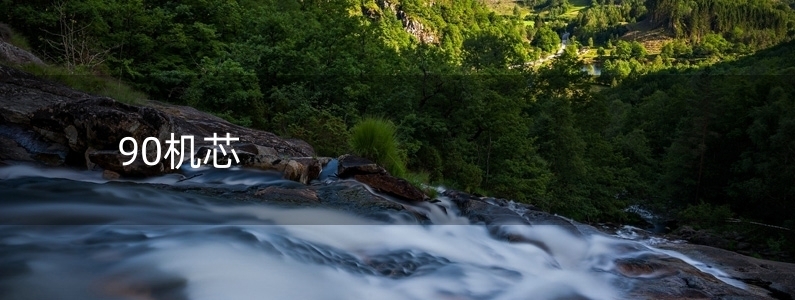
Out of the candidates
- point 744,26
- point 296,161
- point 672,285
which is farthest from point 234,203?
point 744,26

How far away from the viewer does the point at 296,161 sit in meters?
8.85

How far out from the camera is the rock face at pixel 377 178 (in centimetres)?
888

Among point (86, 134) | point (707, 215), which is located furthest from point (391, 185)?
point (707, 215)

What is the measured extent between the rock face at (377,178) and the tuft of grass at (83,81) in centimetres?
549

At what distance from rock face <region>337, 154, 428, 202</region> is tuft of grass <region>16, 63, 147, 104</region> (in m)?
5.49

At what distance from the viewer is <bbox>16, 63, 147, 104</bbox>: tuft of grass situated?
1068 centimetres

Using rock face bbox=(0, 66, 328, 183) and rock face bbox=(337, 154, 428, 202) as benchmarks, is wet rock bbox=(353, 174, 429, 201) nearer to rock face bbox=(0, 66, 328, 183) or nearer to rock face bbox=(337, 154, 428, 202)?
rock face bbox=(337, 154, 428, 202)

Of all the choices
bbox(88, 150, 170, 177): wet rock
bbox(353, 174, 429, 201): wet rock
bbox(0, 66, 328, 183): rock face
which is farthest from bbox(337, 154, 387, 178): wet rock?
bbox(88, 150, 170, 177): wet rock

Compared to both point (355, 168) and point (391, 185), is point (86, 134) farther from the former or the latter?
point (391, 185)

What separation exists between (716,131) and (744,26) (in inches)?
7317

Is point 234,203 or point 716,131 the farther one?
point 716,131

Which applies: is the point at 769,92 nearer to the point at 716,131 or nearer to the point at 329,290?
the point at 716,131

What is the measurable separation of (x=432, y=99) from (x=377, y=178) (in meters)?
14.2

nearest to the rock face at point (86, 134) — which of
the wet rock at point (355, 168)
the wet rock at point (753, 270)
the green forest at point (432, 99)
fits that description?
the wet rock at point (355, 168)
